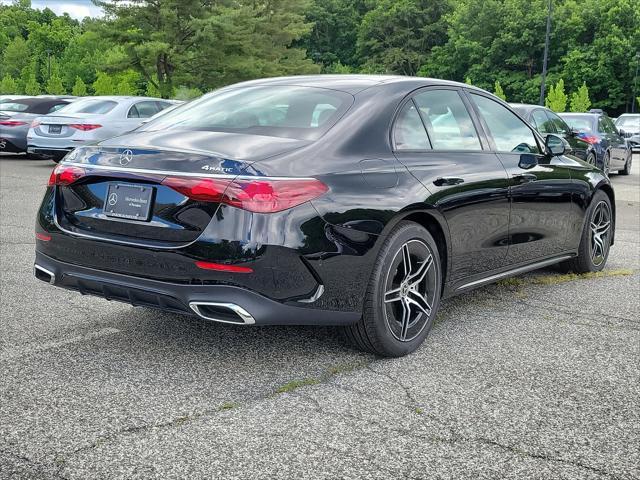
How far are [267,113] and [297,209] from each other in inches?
35.6

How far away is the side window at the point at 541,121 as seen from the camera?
13.3 m

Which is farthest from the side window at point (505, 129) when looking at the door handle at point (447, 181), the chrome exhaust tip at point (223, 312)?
the chrome exhaust tip at point (223, 312)

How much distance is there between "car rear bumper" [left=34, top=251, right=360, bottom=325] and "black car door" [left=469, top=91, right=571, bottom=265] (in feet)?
5.97

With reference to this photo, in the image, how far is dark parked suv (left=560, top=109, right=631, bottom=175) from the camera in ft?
51.6

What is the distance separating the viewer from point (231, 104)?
4.58 metres

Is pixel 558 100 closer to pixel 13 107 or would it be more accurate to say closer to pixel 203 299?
pixel 13 107

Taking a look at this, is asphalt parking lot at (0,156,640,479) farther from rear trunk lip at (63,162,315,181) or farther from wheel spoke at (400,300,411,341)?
rear trunk lip at (63,162,315,181)

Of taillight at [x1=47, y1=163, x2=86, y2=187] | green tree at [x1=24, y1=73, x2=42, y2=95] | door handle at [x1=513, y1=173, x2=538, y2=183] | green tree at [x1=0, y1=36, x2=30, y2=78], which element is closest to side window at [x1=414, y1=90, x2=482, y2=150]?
door handle at [x1=513, y1=173, x2=538, y2=183]

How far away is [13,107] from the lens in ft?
61.6

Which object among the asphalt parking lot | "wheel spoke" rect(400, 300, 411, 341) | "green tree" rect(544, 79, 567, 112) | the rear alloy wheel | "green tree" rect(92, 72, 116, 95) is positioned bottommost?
the asphalt parking lot

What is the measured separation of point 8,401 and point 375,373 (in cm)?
171

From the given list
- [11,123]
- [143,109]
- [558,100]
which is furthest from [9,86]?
[143,109]

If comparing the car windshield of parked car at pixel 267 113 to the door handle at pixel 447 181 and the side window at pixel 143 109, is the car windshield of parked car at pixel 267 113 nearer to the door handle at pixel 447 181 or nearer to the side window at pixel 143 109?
the door handle at pixel 447 181

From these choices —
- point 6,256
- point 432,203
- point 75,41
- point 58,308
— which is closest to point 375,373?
point 432,203
